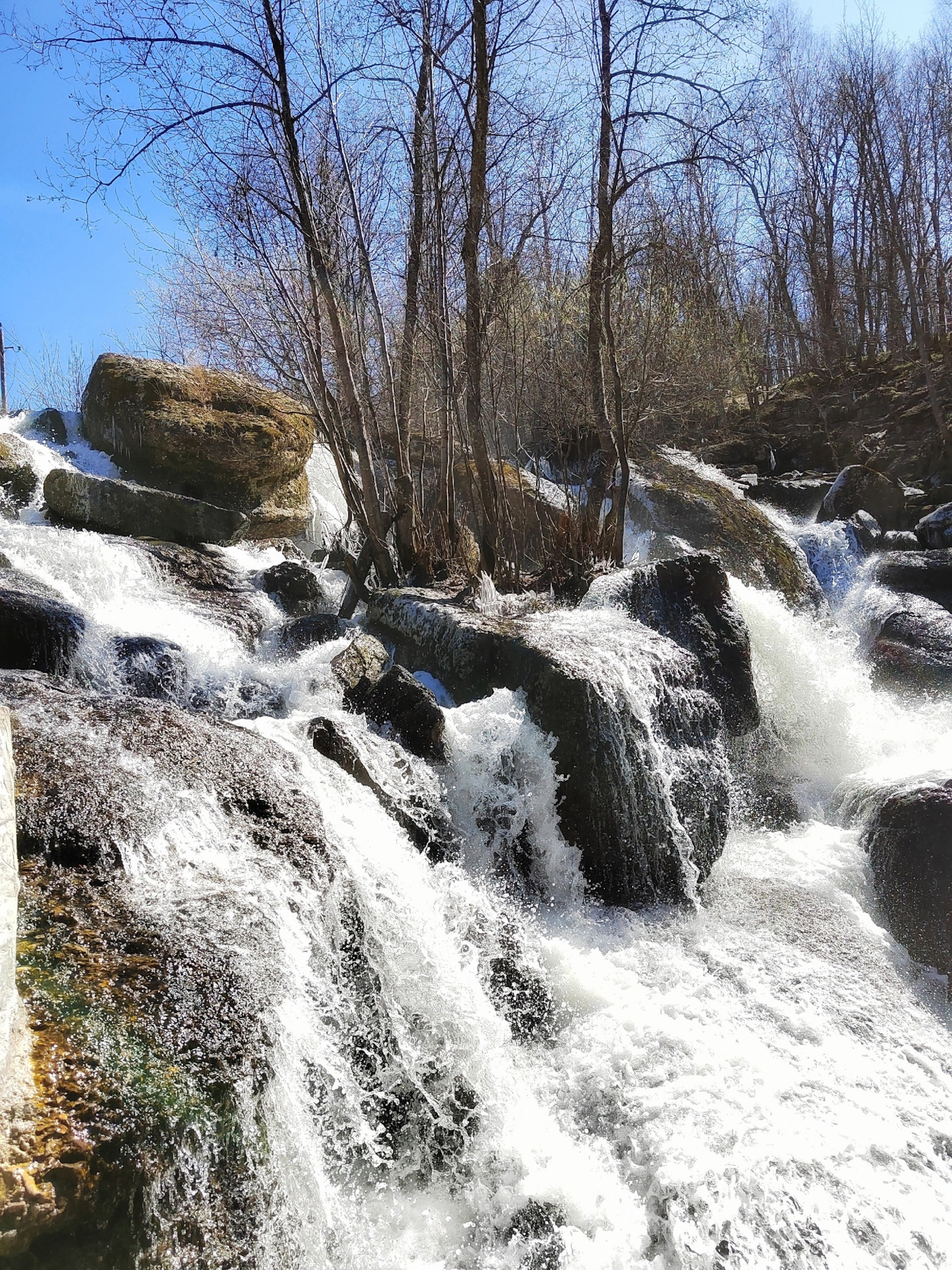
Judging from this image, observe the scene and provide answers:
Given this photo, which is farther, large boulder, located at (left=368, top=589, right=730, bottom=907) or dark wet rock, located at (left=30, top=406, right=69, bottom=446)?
dark wet rock, located at (left=30, top=406, right=69, bottom=446)

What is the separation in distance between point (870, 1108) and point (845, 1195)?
1.65ft

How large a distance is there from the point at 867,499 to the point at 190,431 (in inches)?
352

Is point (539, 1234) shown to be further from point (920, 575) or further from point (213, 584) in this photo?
point (920, 575)

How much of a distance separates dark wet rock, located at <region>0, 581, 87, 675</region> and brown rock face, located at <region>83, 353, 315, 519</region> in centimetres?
509

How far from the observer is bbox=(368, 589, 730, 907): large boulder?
15.2 ft

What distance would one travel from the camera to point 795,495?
12.4 metres

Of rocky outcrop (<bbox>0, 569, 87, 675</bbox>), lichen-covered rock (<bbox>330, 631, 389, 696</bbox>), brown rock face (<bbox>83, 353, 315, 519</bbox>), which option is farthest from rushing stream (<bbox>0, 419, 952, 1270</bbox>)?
brown rock face (<bbox>83, 353, 315, 519</bbox>)

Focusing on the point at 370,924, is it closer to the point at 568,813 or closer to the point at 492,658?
the point at 568,813

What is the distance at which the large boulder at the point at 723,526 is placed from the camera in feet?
29.8

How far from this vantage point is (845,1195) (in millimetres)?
2809

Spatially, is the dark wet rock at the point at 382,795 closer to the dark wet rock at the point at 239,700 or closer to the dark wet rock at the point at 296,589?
the dark wet rock at the point at 239,700

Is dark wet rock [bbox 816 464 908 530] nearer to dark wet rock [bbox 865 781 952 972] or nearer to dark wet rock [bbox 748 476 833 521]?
dark wet rock [bbox 748 476 833 521]

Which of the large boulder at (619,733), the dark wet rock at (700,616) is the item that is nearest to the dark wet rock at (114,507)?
the large boulder at (619,733)

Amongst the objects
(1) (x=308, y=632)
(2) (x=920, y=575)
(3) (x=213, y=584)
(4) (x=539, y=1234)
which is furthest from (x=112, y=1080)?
(2) (x=920, y=575)
